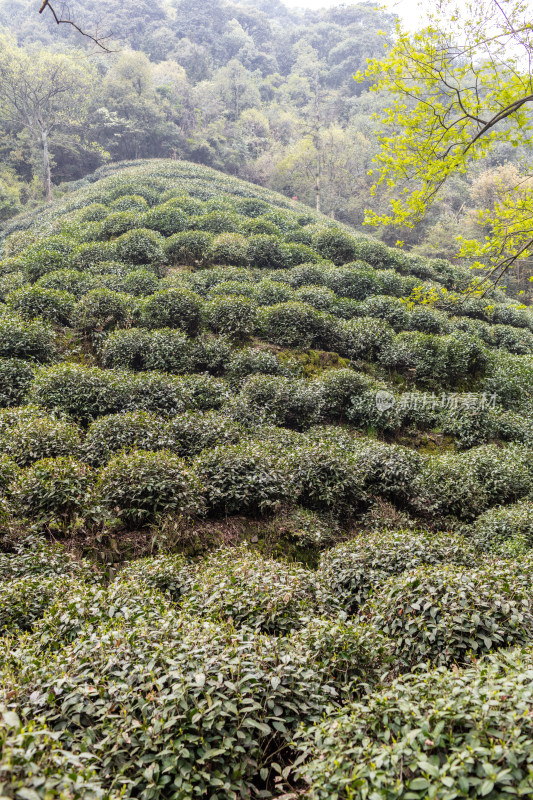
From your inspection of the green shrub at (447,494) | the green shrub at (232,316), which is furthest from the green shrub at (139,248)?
the green shrub at (447,494)

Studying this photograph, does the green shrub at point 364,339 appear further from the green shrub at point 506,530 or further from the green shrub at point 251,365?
the green shrub at point 506,530

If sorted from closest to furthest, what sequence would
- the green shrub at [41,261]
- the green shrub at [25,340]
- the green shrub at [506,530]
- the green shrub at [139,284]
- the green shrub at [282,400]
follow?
1. the green shrub at [506,530]
2. the green shrub at [282,400]
3. the green shrub at [25,340]
4. the green shrub at [139,284]
5. the green shrub at [41,261]

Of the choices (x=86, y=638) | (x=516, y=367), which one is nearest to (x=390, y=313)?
(x=516, y=367)

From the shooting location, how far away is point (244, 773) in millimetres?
2723

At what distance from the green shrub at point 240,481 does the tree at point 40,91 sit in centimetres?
3127

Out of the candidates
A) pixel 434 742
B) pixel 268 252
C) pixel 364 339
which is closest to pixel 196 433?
pixel 364 339

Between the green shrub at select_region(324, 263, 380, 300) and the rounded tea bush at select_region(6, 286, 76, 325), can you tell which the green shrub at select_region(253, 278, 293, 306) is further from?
the rounded tea bush at select_region(6, 286, 76, 325)

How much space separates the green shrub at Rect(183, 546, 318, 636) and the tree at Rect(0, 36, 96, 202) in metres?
33.6

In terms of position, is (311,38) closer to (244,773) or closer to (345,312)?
(345,312)

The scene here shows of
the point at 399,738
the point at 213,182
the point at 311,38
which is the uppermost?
the point at 311,38

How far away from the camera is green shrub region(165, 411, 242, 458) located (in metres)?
7.46

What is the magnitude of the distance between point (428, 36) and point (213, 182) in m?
21.3

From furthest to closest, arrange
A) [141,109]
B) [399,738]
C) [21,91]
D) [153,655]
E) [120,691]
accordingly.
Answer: [141,109] → [21,91] → [153,655] → [120,691] → [399,738]

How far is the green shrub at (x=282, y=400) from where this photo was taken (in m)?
8.79
